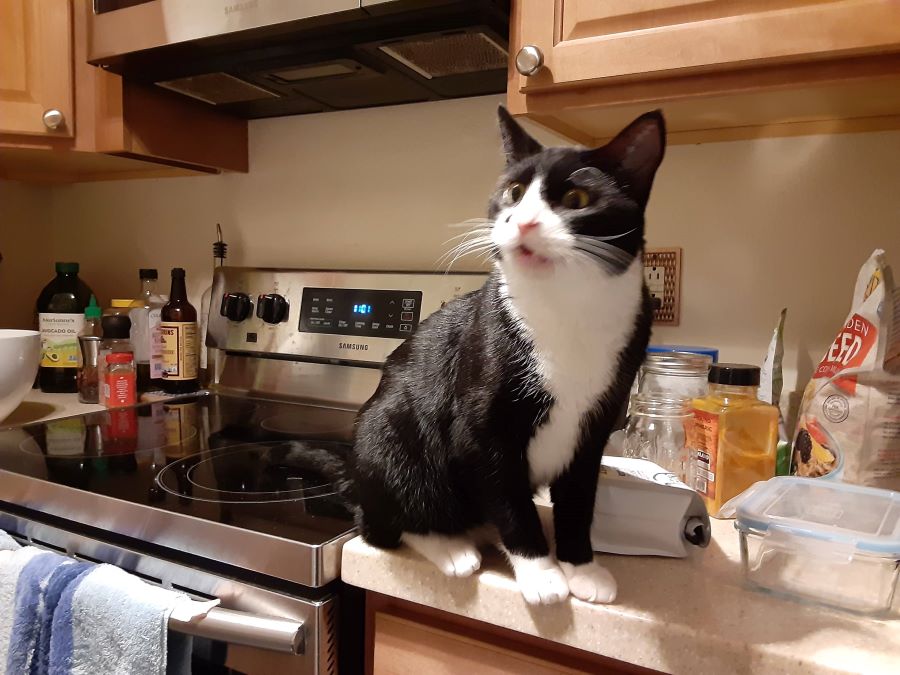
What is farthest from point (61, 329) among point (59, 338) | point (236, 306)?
point (236, 306)

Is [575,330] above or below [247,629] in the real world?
above

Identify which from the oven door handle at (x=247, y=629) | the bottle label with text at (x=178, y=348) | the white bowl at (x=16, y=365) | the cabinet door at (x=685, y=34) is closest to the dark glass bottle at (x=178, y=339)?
the bottle label with text at (x=178, y=348)

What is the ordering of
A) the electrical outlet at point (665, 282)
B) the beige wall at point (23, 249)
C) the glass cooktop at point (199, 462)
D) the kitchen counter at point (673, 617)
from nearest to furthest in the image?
the kitchen counter at point (673, 617), the glass cooktop at point (199, 462), the electrical outlet at point (665, 282), the beige wall at point (23, 249)

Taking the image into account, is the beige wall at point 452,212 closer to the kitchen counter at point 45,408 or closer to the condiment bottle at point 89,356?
the condiment bottle at point 89,356

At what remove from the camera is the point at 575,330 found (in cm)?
53

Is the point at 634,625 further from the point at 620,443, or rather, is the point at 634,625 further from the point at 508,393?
the point at 620,443

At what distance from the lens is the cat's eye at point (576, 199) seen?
0.51 metres

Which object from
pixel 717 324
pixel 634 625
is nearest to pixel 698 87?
pixel 717 324

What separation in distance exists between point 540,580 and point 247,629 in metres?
0.31

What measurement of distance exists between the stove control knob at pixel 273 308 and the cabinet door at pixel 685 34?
2.28 ft

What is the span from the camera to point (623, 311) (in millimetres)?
544

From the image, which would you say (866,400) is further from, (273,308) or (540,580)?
(273,308)

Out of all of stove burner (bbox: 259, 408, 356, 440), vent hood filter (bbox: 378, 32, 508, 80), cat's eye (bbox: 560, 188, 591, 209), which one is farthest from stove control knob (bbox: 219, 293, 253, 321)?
cat's eye (bbox: 560, 188, 591, 209)

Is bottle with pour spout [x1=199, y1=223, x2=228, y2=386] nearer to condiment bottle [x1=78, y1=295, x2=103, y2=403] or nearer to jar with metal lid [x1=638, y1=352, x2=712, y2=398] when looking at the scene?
condiment bottle [x1=78, y1=295, x2=103, y2=403]
